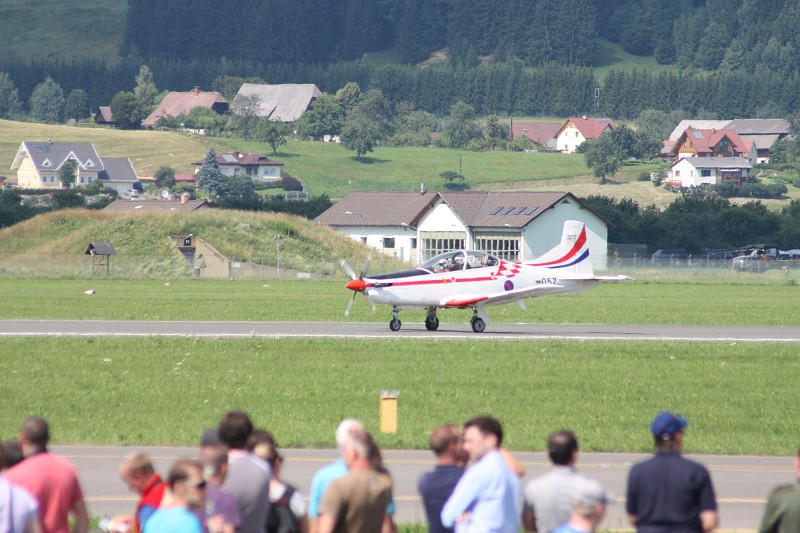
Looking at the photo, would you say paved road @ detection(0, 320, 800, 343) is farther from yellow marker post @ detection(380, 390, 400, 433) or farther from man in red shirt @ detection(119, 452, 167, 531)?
man in red shirt @ detection(119, 452, 167, 531)

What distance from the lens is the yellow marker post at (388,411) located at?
1708 centimetres

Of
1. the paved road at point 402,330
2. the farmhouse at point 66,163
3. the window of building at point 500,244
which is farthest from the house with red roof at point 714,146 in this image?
the paved road at point 402,330

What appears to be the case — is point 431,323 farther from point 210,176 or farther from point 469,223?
point 210,176

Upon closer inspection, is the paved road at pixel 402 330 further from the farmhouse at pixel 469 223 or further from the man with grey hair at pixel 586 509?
the farmhouse at pixel 469 223

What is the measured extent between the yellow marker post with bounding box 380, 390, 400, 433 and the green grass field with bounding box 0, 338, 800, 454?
0.24 m

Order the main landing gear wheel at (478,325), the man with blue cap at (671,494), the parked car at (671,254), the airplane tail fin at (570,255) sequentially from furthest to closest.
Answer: the parked car at (671,254), the airplane tail fin at (570,255), the main landing gear wheel at (478,325), the man with blue cap at (671,494)

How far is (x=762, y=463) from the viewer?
1606 cm

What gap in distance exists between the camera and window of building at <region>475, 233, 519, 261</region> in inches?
3401

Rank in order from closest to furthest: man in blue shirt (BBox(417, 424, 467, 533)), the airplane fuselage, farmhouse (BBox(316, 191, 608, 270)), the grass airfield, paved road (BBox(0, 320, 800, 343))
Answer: man in blue shirt (BBox(417, 424, 467, 533)) → the grass airfield → paved road (BBox(0, 320, 800, 343)) → the airplane fuselage → farmhouse (BBox(316, 191, 608, 270))

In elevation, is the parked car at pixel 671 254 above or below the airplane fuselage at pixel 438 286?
below

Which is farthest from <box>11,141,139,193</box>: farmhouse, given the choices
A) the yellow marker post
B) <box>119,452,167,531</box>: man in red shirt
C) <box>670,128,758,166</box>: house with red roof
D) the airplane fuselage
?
<box>119,452,167,531</box>: man in red shirt

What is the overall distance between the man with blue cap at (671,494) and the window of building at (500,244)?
7743 cm

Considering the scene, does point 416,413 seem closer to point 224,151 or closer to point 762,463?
point 762,463

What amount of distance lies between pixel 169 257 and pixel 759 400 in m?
55.0
